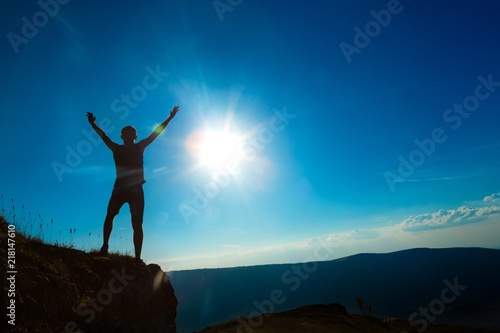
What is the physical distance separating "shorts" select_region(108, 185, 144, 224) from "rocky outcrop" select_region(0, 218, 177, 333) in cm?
136

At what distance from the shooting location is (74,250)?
8.41m

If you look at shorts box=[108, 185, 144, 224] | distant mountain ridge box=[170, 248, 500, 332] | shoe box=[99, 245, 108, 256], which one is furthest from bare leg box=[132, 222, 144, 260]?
distant mountain ridge box=[170, 248, 500, 332]

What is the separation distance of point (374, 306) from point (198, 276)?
105m

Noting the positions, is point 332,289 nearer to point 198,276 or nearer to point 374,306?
point 374,306

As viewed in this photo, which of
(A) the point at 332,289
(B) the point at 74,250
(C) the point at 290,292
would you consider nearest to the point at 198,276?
(C) the point at 290,292

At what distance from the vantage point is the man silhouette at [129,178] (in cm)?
871

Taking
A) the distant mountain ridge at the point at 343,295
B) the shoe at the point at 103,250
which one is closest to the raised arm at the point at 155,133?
the shoe at the point at 103,250

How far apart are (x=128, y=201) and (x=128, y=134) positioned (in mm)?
2019

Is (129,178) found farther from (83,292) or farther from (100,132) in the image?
(83,292)

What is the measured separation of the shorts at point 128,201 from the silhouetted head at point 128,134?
1.46 metres

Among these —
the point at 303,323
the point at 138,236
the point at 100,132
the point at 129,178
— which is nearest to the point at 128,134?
the point at 100,132

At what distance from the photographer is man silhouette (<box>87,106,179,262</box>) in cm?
871

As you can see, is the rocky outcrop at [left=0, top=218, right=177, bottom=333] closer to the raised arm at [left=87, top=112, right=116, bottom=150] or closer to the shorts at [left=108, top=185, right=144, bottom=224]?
the shorts at [left=108, top=185, right=144, bottom=224]

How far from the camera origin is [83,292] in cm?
717
